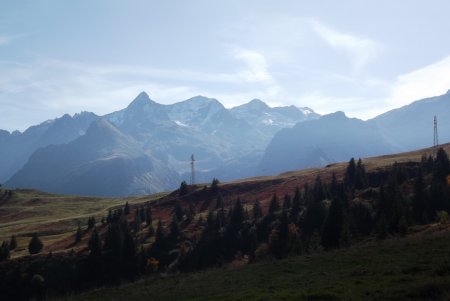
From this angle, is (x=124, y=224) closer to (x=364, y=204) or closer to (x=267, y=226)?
(x=267, y=226)

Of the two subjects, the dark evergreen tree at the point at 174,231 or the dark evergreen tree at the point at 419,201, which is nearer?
the dark evergreen tree at the point at 419,201

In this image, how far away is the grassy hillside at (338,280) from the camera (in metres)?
25.9

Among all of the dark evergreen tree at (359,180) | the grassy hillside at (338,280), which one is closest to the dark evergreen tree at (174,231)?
the dark evergreen tree at (359,180)

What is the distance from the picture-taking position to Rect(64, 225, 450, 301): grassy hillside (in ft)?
84.9

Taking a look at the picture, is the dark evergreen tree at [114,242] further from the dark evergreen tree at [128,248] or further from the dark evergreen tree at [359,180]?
the dark evergreen tree at [359,180]

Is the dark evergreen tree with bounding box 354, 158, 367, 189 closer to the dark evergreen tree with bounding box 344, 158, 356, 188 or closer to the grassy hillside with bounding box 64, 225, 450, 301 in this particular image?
the dark evergreen tree with bounding box 344, 158, 356, 188

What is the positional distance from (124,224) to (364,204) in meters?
56.3

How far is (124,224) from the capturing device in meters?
113

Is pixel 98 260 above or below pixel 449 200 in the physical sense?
below

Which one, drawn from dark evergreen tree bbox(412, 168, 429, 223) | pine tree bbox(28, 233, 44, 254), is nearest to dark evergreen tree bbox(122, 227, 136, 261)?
pine tree bbox(28, 233, 44, 254)

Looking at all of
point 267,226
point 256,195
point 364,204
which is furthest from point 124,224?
point 256,195

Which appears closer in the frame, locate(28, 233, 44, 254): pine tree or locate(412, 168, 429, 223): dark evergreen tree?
locate(412, 168, 429, 223): dark evergreen tree

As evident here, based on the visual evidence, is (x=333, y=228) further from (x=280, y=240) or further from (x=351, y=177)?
(x=351, y=177)

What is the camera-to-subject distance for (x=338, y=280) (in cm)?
3122
